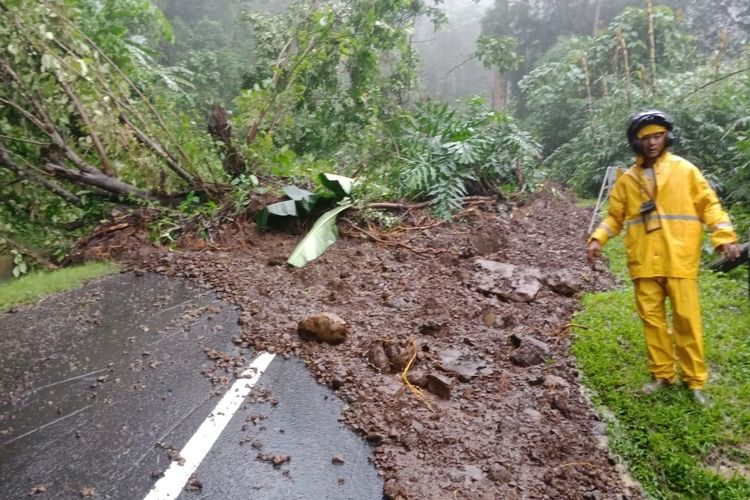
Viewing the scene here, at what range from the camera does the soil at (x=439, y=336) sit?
107 inches

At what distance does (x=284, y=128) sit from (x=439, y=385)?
21.4ft

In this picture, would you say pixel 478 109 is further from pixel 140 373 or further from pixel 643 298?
pixel 140 373

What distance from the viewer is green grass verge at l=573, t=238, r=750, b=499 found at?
8.53ft

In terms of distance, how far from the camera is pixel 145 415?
306 centimetres

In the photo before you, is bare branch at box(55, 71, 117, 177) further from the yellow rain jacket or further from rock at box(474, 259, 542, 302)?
the yellow rain jacket

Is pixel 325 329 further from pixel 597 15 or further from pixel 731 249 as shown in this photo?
pixel 597 15

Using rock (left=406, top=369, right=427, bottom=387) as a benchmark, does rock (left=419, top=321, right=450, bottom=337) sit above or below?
above

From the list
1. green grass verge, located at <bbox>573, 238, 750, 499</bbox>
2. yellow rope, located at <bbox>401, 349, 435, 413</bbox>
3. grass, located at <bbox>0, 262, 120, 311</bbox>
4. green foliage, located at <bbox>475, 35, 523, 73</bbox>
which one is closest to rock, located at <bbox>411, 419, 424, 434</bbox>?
yellow rope, located at <bbox>401, 349, 435, 413</bbox>

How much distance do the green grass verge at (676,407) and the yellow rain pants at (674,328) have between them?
0.52 feet

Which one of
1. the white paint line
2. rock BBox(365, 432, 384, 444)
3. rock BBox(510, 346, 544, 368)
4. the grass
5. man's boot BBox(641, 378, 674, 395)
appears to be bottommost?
the grass

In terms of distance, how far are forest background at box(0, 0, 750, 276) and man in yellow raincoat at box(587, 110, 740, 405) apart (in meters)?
3.92

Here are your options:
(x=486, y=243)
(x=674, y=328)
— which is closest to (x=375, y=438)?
(x=674, y=328)

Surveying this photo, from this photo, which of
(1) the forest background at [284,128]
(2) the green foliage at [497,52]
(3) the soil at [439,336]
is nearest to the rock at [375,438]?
(3) the soil at [439,336]

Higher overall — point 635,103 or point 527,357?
point 635,103
